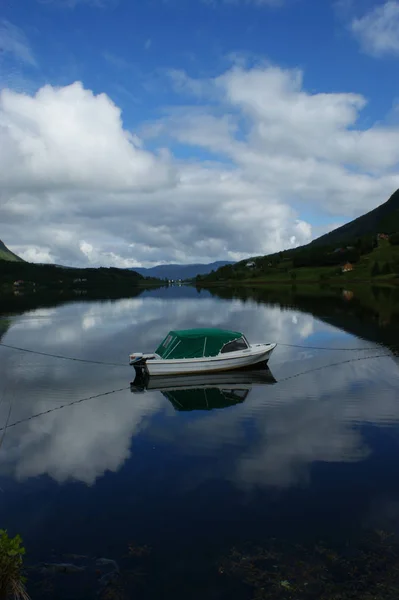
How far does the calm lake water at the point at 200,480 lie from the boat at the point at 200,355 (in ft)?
7.07

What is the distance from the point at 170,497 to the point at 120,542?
3.88 meters

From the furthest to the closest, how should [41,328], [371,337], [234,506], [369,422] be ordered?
[41,328] → [371,337] → [369,422] → [234,506]

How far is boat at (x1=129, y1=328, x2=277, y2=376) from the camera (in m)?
44.7

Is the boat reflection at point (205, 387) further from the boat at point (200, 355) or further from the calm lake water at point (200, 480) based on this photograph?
the boat at point (200, 355)

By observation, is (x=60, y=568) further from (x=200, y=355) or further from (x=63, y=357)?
(x=63, y=357)

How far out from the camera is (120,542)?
53.8 feet

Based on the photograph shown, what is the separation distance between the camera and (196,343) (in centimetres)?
4559

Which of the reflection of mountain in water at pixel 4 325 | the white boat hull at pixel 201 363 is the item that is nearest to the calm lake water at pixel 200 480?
the white boat hull at pixel 201 363

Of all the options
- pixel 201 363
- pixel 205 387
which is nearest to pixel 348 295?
pixel 201 363

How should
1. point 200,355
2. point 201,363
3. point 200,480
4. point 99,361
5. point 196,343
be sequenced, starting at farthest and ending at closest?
point 99,361 < point 196,343 < point 200,355 < point 201,363 < point 200,480

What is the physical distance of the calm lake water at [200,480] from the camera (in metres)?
14.6

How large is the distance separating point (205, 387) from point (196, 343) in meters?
5.51

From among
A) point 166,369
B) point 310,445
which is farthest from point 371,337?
point 310,445

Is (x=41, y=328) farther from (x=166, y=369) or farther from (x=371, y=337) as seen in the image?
(x=371, y=337)
